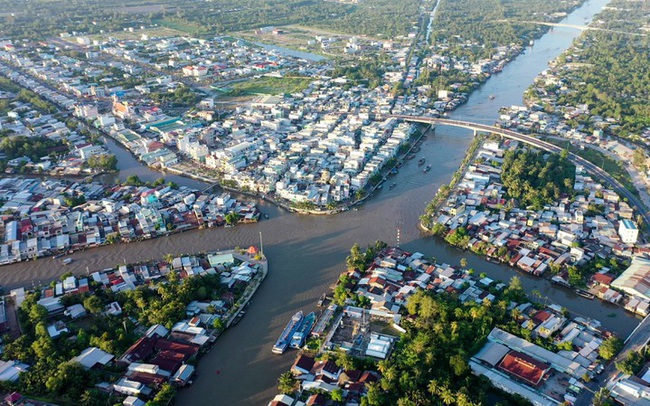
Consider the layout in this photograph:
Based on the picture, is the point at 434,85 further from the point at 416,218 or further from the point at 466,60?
the point at 416,218

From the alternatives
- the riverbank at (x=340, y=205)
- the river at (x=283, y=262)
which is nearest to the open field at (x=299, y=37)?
the riverbank at (x=340, y=205)

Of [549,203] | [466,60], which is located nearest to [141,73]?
[466,60]

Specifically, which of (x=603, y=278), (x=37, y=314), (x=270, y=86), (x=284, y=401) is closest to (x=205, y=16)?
(x=270, y=86)

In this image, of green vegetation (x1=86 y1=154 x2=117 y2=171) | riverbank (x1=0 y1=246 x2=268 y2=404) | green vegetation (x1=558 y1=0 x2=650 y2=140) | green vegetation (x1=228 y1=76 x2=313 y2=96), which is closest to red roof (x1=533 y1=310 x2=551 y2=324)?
riverbank (x1=0 y1=246 x2=268 y2=404)

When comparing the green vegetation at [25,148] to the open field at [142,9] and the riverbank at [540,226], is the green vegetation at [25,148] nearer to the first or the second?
the riverbank at [540,226]

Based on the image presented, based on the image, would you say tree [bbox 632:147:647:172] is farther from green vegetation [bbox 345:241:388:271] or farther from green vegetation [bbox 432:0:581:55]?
green vegetation [bbox 432:0:581:55]
